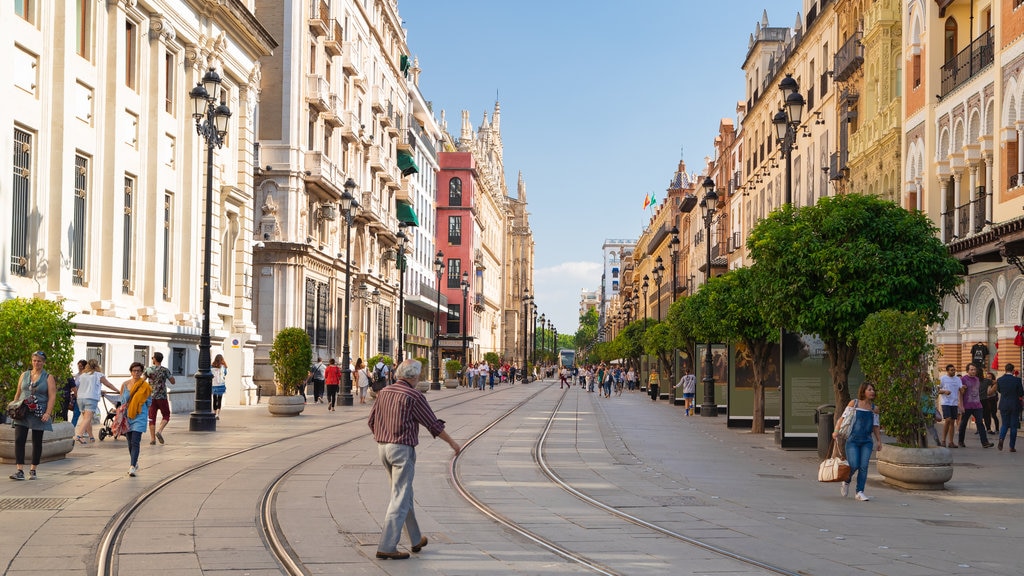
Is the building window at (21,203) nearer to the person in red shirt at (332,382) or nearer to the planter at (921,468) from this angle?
the person in red shirt at (332,382)

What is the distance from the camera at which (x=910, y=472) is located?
52.4 ft

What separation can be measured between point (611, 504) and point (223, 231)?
28.3m

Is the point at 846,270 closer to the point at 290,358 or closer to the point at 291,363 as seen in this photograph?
the point at 290,358

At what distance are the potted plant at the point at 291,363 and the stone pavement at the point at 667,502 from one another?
890 cm

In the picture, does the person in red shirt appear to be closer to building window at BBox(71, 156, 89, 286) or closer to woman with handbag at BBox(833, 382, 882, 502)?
building window at BBox(71, 156, 89, 286)

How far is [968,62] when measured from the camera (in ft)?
107

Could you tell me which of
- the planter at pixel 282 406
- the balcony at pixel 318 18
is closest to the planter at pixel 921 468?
the planter at pixel 282 406

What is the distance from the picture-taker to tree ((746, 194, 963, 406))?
2038cm

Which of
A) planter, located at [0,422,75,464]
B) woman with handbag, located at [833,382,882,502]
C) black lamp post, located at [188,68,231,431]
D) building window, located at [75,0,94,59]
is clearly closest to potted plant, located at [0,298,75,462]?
planter, located at [0,422,75,464]

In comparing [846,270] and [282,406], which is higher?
[846,270]

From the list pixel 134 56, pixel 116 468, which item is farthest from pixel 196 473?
pixel 134 56

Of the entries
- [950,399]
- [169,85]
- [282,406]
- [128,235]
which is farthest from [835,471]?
[169,85]

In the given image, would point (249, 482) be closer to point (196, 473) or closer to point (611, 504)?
point (196, 473)

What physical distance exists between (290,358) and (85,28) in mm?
10259
